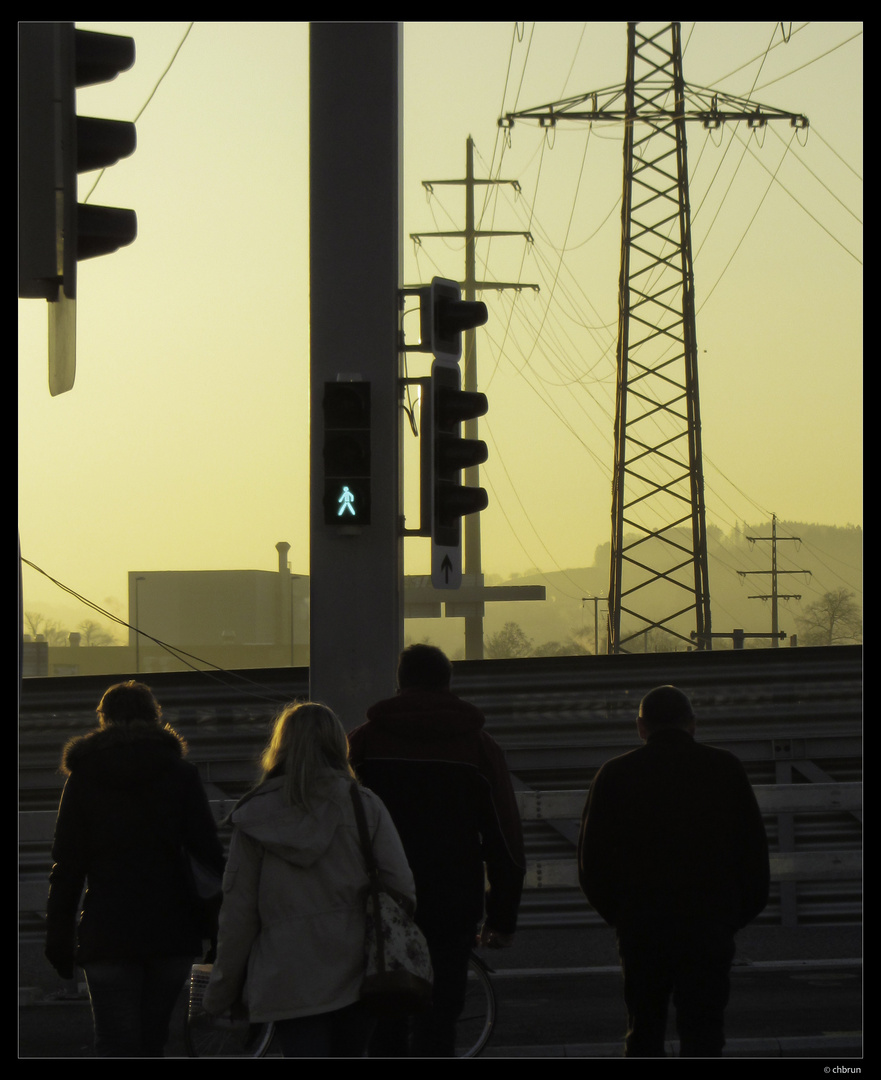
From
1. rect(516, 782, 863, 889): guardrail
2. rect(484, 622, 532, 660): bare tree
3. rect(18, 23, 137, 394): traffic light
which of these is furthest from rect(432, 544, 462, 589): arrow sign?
rect(484, 622, 532, 660): bare tree

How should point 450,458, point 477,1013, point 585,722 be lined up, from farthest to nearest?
1. point 585,722
2. point 450,458
3. point 477,1013


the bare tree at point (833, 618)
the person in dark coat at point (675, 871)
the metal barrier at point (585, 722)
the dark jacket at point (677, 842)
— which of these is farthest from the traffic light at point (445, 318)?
the bare tree at point (833, 618)

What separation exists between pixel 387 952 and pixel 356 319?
4031 millimetres

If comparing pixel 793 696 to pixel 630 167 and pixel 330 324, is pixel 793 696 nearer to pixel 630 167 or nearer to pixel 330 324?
pixel 330 324

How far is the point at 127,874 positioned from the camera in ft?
16.8

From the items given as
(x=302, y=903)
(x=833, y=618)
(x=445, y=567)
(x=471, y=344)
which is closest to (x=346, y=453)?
(x=445, y=567)

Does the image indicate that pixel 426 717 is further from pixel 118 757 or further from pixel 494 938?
pixel 118 757

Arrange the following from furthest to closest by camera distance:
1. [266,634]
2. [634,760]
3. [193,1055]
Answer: [266,634], [193,1055], [634,760]

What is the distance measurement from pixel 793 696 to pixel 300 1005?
6.92 meters

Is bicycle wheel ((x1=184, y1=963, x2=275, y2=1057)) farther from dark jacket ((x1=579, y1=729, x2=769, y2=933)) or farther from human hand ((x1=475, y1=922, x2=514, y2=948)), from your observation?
dark jacket ((x1=579, y1=729, x2=769, y2=933))

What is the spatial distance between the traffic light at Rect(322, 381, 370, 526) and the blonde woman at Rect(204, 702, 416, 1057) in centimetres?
301

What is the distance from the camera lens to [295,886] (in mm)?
4520

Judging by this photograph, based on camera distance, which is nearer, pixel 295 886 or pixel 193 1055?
pixel 295 886
